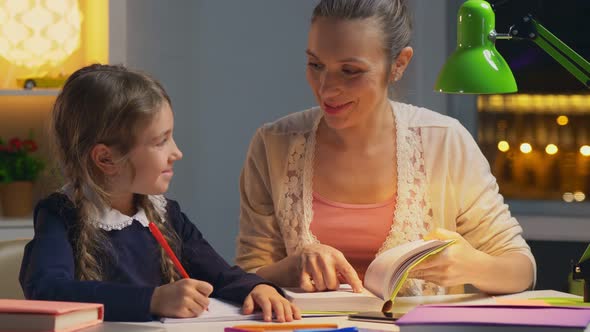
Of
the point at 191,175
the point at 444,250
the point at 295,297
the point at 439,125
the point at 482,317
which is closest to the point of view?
the point at 482,317

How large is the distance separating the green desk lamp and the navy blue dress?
1.74 ft

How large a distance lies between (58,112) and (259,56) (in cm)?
175

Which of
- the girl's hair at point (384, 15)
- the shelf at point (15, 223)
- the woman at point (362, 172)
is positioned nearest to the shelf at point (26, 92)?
the shelf at point (15, 223)

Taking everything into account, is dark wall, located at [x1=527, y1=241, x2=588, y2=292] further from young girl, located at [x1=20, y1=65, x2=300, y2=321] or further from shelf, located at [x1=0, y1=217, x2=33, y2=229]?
young girl, located at [x1=20, y1=65, x2=300, y2=321]

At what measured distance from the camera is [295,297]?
170cm

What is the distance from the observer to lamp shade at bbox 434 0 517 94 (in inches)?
72.4

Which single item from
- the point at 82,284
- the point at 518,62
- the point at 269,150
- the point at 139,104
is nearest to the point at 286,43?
the point at 518,62

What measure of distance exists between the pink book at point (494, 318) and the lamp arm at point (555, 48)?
501mm

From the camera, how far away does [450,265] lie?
1.82 meters

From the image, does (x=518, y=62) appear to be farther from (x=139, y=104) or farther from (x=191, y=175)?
(x=139, y=104)

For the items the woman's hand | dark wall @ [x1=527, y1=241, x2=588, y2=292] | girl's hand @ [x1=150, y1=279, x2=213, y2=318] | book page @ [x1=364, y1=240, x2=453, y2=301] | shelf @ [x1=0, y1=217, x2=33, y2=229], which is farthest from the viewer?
dark wall @ [x1=527, y1=241, x2=588, y2=292]

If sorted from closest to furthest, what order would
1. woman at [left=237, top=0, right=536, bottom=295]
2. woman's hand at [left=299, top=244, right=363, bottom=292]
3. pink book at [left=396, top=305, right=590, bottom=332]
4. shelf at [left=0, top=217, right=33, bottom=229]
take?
1. pink book at [left=396, top=305, right=590, bottom=332]
2. woman's hand at [left=299, top=244, right=363, bottom=292]
3. woman at [left=237, top=0, right=536, bottom=295]
4. shelf at [left=0, top=217, right=33, bottom=229]

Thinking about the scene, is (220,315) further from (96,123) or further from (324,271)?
(96,123)

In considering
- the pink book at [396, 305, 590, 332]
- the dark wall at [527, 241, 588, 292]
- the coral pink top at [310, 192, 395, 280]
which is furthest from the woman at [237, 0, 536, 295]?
the dark wall at [527, 241, 588, 292]
